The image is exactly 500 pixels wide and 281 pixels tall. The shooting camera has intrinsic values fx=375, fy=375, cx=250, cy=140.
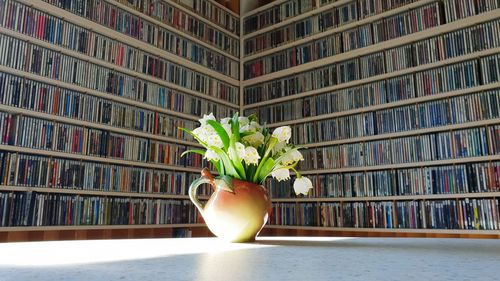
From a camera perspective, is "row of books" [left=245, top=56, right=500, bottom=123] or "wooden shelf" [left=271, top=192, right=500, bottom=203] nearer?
"wooden shelf" [left=271, top=192, right=500, bottom=203]

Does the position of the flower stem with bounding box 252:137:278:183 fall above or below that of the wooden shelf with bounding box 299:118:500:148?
below

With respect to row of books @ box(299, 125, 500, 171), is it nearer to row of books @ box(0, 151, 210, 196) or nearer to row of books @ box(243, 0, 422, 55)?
row of books @ box(243, 0, 422, 55)

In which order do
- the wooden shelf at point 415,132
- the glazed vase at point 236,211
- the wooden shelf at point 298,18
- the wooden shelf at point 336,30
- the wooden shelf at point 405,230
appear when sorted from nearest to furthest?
the glazed vase at point 236,211 < the wooden shelf at point 405,230 < the wooden shelf at point 415,132 < the wooden shelf at point 336,30 < the wooden shelf at point 298,18

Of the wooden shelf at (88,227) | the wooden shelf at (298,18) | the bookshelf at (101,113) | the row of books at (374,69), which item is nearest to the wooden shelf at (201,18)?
the bookshelf at (101,113)

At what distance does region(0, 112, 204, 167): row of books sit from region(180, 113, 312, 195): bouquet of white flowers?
188cm

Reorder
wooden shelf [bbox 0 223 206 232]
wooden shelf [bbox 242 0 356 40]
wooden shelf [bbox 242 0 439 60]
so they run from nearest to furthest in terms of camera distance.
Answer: wooden shelf [bbox 0 223 206 232] < wooden shelf [bbox 242 0 439 60] < wooden shelf [bbox 242 0 356 40]

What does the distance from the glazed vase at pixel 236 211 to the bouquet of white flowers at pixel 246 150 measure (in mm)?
56

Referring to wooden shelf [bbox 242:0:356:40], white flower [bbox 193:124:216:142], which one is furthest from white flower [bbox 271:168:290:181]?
wooden shelf [bbox 242:0:356:40]

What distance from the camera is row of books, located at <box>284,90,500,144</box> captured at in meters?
2.70

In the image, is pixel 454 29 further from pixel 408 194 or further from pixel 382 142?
pixel 408 194

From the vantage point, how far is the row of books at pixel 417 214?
2576mm

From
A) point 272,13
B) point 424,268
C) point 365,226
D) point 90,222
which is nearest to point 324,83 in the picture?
point 272,13

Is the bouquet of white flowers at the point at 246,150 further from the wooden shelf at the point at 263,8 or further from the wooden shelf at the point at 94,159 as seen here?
the wooden shelf at the point at 263,8

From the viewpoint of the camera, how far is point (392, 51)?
3.17 meters
